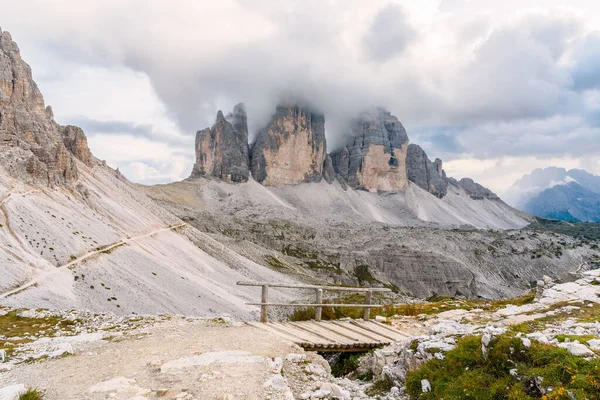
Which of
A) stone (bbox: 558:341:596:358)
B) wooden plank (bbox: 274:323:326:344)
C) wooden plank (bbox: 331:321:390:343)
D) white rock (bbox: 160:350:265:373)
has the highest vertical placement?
stone (bbox: 558:341:596:358)

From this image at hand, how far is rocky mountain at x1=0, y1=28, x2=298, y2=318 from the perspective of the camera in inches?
1474

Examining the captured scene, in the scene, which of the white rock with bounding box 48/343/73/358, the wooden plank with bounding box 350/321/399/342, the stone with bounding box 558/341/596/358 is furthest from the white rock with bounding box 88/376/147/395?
the wooden plank with bounding box 350/321/399/342

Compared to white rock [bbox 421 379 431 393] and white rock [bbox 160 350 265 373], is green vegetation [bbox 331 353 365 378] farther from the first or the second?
white rock [bbox 421 379 431 393]

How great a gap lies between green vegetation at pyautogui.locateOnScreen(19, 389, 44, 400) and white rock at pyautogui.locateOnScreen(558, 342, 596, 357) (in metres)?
9.69

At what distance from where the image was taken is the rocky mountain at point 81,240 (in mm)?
37438

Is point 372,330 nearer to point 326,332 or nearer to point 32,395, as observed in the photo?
point 326,332

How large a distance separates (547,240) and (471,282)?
206ft

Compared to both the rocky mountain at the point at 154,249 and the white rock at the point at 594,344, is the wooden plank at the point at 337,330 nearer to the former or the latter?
the white rock at the point at 594,344

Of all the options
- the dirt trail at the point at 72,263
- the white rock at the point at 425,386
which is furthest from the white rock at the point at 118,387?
the dirt trail at the point at 72,263

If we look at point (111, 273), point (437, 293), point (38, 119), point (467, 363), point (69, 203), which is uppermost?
point (38, 119)

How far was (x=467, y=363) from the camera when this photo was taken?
24.8 feet

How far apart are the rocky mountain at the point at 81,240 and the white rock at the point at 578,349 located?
1289 inches

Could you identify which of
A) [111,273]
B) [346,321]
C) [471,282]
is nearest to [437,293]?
[471,282]

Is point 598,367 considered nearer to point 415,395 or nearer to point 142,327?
point 415,395
